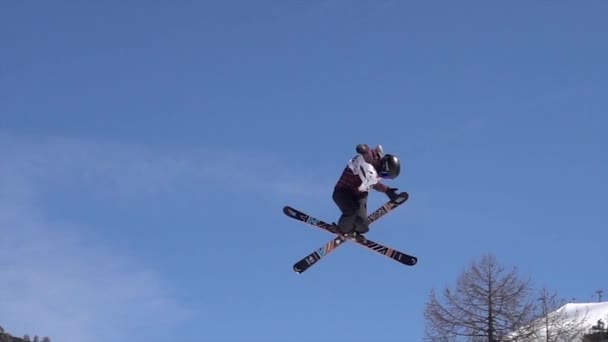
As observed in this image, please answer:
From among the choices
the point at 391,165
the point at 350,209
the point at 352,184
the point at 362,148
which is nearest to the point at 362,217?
the point at 350,209

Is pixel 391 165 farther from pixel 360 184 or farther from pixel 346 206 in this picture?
pixel 346 206

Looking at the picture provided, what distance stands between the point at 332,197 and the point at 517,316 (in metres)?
16.2

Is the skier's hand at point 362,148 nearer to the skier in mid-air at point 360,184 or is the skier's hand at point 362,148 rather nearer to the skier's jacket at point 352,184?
the skier in mid-air at point 360,184

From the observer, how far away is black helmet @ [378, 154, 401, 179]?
45.9ft

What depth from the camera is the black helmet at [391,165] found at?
45.9ft

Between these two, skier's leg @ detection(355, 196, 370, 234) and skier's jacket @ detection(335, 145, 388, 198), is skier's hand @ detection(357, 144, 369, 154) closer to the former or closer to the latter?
skier's jacket @ detection(335, 145, 388, 198)

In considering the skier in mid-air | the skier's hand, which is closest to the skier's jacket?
the skier in mid-air

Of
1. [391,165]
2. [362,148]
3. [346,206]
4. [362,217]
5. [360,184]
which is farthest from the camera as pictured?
[362,217]

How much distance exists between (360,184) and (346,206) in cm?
49

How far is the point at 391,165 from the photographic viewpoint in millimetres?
14000

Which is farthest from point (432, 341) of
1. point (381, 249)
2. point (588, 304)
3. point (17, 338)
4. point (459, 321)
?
point (17, 338)

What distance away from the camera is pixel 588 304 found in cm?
6141

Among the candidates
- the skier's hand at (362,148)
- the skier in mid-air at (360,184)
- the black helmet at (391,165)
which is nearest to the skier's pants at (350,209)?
the skier in mid-air at (360,184)

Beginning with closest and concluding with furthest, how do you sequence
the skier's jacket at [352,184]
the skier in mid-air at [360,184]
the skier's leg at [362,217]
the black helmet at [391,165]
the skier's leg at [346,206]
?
the black helmet at [391,165] < the skier in mid-air at [360,184] < the skier's jacket at [352,184] < the skier's leg at [346,206] < the skier's leg at [362,217]
